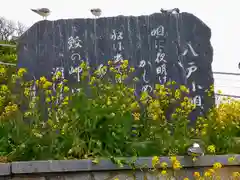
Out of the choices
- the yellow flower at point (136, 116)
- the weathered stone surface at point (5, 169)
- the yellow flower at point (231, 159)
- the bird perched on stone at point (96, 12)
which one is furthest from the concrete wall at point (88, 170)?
→ the bird perched on stone at point (96, 12)

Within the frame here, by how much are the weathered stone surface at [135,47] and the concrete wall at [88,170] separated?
2.40m

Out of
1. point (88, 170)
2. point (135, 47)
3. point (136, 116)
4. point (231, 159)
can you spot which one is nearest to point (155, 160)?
point (88, 170)

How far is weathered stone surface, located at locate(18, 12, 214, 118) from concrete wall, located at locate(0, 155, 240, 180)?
240 centimetres

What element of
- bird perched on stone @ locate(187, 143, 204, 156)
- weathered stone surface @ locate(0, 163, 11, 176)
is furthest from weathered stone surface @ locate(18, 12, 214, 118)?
weathered stone surface @ locate(0, 163, 11, 176)

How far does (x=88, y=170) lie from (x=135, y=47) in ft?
11.0

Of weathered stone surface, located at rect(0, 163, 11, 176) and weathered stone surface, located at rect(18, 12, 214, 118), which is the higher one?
weathered stone surface, located at rect(18, 12, 214, 118)

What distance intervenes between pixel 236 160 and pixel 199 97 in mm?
2256

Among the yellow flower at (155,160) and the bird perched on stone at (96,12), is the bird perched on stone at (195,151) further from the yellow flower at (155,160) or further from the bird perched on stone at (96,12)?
the bird perched on stone at (96,12)

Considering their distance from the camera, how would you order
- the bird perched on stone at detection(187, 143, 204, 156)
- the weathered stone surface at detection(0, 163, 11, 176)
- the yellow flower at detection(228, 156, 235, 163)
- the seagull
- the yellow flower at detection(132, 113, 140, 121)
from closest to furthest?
the weathered stone surface at detection(0, 163, 11, 176), the bird perched on stone at detection(187, 143, 204, 156), the yellow flower at detection(228, 156, 235, 163), the yellow flower at detection(132, 113, 140, 121), the seagull

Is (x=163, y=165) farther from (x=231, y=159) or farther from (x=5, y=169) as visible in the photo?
(x=5, y=169)

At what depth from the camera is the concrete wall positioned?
282cm

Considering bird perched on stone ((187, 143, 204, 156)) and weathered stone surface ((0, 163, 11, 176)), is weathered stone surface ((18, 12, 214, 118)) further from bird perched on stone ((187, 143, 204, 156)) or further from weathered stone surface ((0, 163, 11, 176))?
weathered stone surface ((0, 163, 11, 176))

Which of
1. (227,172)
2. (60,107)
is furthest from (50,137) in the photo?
(227,172)

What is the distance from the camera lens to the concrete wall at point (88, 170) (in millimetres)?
2820
